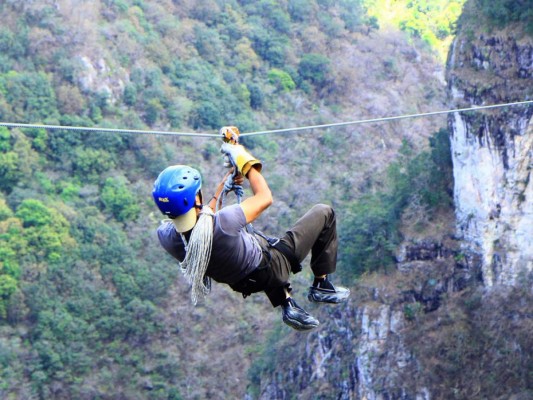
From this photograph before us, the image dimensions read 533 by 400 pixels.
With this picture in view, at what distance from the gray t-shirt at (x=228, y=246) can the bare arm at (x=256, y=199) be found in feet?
0.10

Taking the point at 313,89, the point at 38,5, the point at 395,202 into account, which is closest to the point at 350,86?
the point at 313,89

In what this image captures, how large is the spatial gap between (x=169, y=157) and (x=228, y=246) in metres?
30.8

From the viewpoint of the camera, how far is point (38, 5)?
36594 mm

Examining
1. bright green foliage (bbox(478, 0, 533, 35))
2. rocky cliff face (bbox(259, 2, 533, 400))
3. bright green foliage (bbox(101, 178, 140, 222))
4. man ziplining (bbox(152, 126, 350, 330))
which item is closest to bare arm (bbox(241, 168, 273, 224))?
man ziplining (bbox(152, 126, 350, 330))

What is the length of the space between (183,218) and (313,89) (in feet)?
123

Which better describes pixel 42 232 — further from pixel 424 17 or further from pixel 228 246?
pixel 228 246

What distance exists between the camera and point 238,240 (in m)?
5.15

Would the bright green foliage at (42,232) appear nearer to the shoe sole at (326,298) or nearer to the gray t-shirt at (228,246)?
the shoe sole at (326,298)

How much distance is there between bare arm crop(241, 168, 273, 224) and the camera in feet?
16.5

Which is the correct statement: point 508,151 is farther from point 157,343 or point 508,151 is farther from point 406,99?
point 406,99

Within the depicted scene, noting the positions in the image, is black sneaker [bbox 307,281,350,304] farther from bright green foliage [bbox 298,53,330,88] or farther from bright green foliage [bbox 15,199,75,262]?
bright green foliage [bbox 298,53,330,88]

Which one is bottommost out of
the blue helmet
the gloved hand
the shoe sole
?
the shoe sole

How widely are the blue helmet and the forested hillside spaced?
19099 millimetres

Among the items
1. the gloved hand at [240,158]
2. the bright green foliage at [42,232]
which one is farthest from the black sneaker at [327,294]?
the bright green foliage at [42,232]
